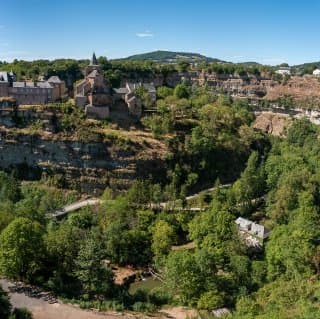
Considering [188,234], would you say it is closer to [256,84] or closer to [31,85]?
[31,85]

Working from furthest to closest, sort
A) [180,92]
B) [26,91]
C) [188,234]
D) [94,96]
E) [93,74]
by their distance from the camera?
[180,92] < [93,74] < [94,96] < [26,91] < [188,234]

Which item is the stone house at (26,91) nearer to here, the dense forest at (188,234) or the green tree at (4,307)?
the dense forest at (188,234)

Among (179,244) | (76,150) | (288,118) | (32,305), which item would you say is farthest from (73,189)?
(288,118)

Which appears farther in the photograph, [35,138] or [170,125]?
[170,125]

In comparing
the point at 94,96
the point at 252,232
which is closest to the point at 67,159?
the point at 94,96

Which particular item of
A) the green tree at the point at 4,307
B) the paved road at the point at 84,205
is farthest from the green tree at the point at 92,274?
the paved road at the point at 84,205

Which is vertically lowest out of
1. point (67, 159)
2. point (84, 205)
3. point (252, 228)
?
point (252, 228)

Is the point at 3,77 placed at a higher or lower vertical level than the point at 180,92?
higher

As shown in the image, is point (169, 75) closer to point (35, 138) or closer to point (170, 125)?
point (170, 125)
